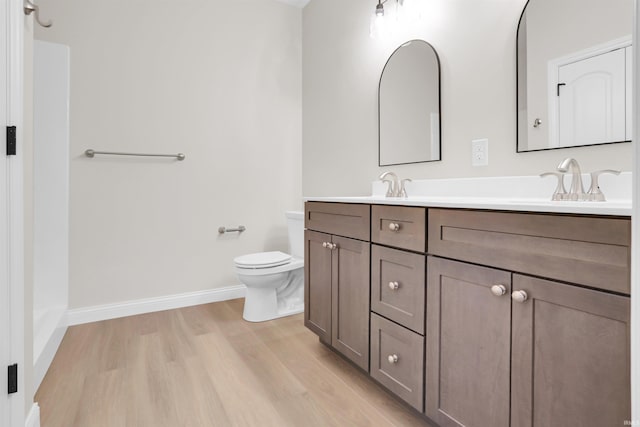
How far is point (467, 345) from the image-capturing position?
1038mm

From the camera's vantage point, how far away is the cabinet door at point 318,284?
A: 175cm

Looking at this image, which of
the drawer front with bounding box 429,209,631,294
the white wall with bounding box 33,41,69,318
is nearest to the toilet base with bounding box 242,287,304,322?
the white wall with bounding box 33,41,69,318

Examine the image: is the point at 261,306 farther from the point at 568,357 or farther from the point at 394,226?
the point at 568,357

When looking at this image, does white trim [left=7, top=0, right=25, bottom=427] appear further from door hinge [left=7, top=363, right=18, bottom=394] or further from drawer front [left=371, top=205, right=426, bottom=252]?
drawer front [left=371, top=205, right=426, bottom=252]

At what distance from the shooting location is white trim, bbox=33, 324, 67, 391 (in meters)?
1.49

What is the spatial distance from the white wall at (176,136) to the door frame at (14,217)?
135cm

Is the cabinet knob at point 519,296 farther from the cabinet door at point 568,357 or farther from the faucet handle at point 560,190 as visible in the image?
the faucet handle at point 560,190

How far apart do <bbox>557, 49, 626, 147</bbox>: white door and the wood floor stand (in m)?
1.21

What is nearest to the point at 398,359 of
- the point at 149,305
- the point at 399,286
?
the point at 399,286

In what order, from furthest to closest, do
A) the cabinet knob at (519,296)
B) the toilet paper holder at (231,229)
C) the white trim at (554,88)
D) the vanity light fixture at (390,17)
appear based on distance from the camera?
the toilet paper holder at (231,229) → the vanity light fixture at (390,17) → the white trim at (554,88) → the cabinet knob at (519,296)

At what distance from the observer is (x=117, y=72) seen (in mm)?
2355

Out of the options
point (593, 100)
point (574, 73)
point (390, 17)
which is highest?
point (390, 17)

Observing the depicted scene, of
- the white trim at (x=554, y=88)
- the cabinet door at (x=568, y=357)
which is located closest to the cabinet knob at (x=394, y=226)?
the cabinet door at (x=568, y=357)

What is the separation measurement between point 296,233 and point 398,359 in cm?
146
